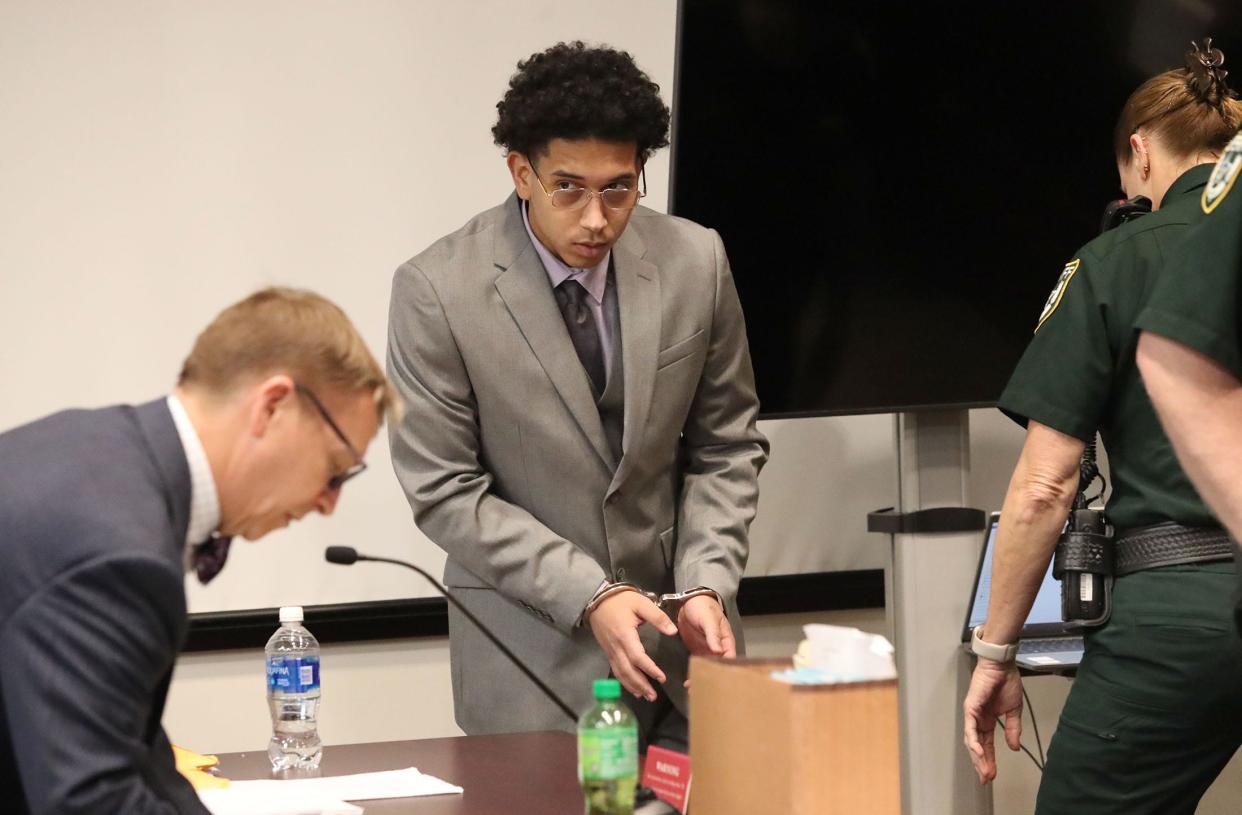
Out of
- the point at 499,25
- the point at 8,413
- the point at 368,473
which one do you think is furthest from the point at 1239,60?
the point at 8,413

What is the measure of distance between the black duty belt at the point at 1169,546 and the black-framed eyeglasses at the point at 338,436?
1221mm

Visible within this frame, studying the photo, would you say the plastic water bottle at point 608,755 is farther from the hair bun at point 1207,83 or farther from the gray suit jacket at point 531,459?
the hair bun at point 1207,83

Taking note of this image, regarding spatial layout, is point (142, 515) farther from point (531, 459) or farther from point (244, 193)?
point (244, 193)

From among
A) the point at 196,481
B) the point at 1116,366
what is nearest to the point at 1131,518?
the point at 1116,366

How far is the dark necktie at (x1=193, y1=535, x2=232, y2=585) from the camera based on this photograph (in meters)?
1.49

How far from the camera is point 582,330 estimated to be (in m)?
2.48

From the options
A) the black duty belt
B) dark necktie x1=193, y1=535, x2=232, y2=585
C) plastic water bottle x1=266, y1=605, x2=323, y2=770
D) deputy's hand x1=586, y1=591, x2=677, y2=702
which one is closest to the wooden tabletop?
plastic water bottle x1=266, y1=605, x2=323, y2=770

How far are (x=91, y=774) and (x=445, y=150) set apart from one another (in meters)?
A: 2.31

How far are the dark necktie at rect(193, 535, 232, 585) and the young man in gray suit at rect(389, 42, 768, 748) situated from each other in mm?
804

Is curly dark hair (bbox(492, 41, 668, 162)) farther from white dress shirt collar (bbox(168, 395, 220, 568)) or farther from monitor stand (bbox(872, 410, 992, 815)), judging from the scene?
monitor stand (bbox(872, 410, 992, 815))

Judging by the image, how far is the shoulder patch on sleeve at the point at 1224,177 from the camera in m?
1.58

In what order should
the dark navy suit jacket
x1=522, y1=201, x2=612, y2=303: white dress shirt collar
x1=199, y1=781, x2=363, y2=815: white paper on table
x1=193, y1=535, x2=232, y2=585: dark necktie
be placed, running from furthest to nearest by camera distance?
1. x1=522, y1=201, x2=612, y2=303: white dress shirt collar
2. x1=199, y1=781, x2=363, y2=815: white paper on table
3. x1=193, y1=535, x2=232, y2=585: dark necktie
4. the dark navy suit jacket

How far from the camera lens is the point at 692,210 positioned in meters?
3.03

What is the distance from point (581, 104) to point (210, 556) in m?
1.09
